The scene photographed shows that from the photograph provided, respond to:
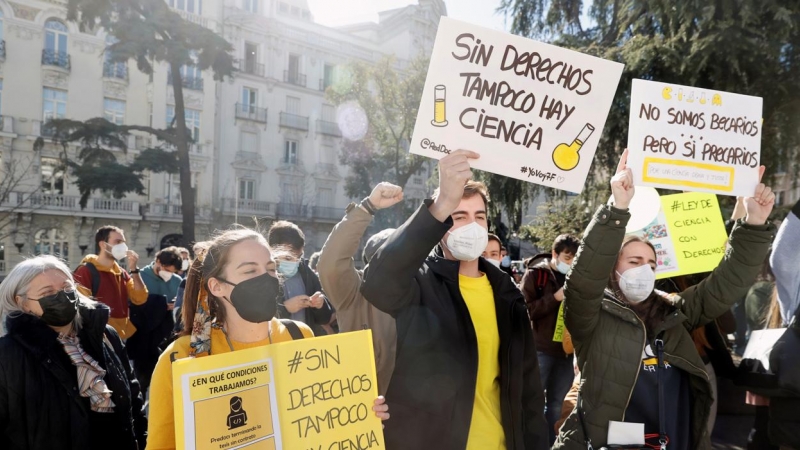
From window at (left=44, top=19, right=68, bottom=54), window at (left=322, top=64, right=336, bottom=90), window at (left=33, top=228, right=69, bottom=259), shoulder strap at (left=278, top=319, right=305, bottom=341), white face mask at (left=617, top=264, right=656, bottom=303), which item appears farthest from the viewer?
window at (left=322, top=64, right=336, bottom=90)

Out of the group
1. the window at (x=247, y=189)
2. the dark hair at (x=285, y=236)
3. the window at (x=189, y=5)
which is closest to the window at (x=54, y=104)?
the window at (x=189, y=5)

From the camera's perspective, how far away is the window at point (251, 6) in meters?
36.8

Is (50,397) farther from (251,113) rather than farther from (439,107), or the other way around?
(251,113)

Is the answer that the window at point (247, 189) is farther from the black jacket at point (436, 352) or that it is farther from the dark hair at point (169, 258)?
the black jacket at point (436, 352)

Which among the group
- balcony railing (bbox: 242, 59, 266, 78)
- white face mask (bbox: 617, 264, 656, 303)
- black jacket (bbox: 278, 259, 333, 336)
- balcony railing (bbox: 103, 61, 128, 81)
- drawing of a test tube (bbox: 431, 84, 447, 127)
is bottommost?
black jacket (bbox: 278, 259, 333, 336)

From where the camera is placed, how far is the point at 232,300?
6.91 feet

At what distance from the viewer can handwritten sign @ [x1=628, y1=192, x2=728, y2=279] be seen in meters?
3.94

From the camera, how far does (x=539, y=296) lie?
490 cm

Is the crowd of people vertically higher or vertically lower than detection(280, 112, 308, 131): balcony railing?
lower

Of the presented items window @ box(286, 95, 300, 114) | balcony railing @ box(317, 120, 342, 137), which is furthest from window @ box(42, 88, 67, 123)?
balcony railing @ box(317, 120, 342, 137)

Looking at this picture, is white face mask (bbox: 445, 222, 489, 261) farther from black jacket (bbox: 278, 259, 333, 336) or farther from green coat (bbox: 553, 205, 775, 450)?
black jacket (bbox: 278, 259, 333, 336)

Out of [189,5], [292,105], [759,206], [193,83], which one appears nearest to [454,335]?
[759,206]

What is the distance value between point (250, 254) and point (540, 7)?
8.30 meters

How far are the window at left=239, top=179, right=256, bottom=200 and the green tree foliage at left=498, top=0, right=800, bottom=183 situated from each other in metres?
30.6
